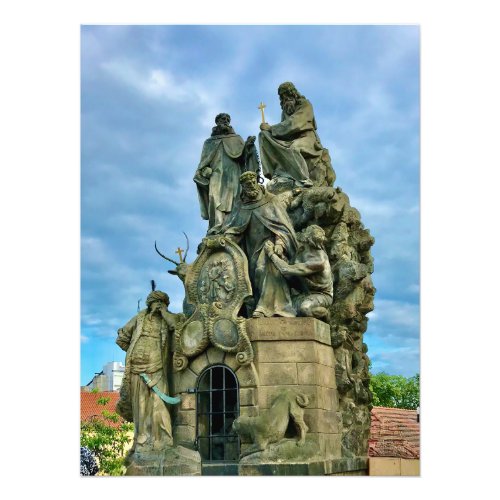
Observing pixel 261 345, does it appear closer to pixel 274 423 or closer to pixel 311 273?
pixel 274 423

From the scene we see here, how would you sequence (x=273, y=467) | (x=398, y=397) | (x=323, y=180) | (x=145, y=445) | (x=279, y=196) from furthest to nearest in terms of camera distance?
(x=398, y=397) → (x=323, y=180) → (x=279, y=196) → (x=145, y=445) → (x=273, y=467)

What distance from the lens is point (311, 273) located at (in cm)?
1416

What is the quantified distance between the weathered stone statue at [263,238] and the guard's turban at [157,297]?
4.74ft

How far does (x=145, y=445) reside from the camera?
46.0 feet

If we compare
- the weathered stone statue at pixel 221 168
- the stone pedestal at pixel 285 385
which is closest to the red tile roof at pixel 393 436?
the stone pedestal at pixel 285 385

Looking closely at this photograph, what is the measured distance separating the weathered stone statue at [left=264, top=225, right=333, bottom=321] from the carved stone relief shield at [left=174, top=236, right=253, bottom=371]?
0.65m

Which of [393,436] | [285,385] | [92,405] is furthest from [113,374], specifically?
[285,385]

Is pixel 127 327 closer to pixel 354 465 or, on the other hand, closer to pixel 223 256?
pixel 223 256

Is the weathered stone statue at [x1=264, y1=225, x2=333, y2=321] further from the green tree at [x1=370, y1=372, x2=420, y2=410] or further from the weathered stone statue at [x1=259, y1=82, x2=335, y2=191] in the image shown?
the green tree at [x1=370, y1=372, x2=420, y2=410]

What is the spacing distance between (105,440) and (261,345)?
36.6 feet

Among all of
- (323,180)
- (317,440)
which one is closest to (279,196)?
(323,180)

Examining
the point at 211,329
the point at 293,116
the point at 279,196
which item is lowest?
the point at 211,329

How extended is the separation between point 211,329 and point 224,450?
1.90 meters

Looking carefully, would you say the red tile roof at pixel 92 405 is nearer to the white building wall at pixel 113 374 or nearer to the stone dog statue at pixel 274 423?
the white building wall at pixel 113 374
